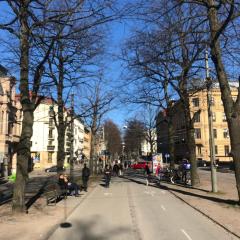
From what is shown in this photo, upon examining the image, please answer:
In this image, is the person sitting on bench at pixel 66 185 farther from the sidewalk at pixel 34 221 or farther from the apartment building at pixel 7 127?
the apartment building at pixel 7 127

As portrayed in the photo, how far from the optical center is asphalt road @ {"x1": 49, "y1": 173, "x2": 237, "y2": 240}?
39.9ft

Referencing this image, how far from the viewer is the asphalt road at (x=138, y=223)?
12148 millimetres

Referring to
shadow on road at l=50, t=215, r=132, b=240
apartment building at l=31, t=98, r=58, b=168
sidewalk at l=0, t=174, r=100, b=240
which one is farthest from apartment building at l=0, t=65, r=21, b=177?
shadow on road at l=50, t=215, r=132, b=240

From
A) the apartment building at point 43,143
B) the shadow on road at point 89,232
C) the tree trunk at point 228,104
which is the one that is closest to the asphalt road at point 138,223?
→ the shadow on road at point 89,232

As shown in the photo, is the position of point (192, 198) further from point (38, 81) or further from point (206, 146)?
point (206, 146)

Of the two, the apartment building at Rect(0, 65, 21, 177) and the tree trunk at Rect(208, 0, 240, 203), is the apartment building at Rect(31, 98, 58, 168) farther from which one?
the tree trunk at Rect(208, 0, 240, 203)

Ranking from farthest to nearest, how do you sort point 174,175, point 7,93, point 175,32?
1. point 7,93
2. point 174,175
3. point 175,32

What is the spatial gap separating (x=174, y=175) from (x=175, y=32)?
65.2 feet

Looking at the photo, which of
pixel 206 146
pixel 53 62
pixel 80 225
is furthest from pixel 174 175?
pixel 206 146

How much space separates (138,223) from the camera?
573 inches

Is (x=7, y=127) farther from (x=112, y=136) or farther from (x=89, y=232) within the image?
(x=89, y=232)

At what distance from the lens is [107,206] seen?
20.1 m

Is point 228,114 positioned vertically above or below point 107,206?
above

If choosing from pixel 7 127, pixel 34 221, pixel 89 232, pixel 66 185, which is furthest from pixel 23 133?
pixel 7 127
